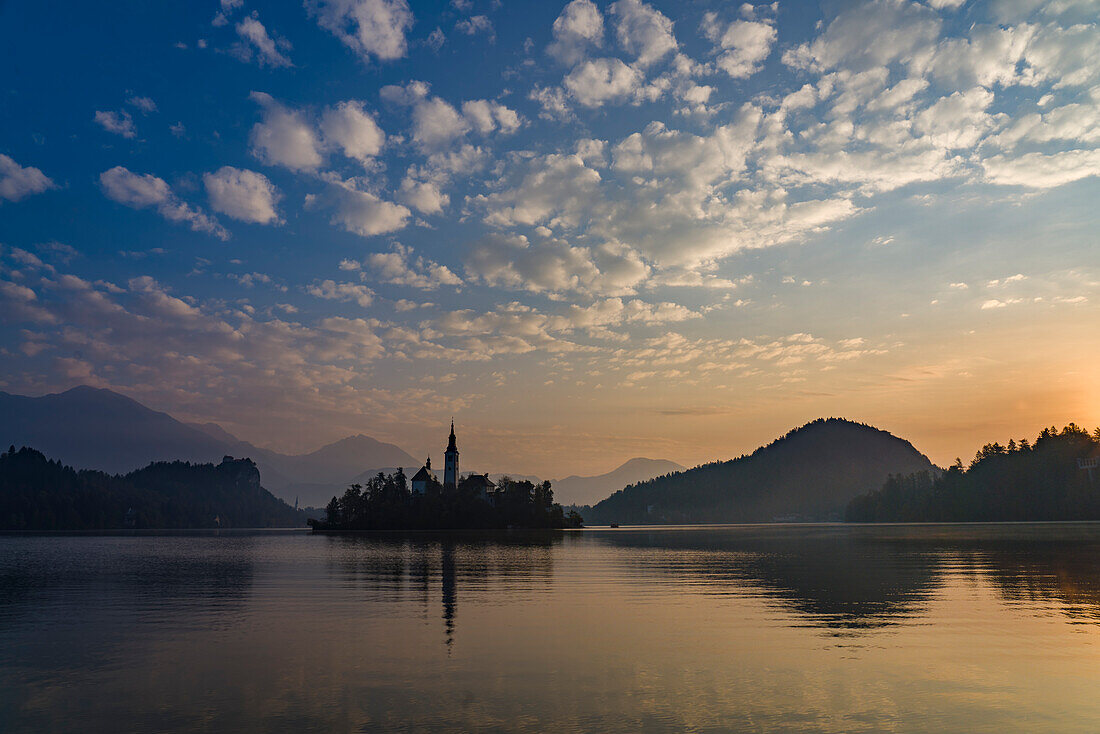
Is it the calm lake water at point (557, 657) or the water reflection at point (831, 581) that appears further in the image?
the water reflection at point (831, 581)

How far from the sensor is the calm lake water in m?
19.7

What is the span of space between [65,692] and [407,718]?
12461mm

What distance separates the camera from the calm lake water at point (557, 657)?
64.5 feet

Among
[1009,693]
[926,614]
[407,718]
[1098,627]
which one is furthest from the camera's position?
[926,614]

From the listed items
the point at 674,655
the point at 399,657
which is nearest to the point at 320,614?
the point at 399,657

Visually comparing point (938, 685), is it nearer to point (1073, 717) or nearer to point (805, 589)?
point (1073, 717)

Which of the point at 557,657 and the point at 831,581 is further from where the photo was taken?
the point at 831,581

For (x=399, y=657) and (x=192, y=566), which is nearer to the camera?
(x=399, y=657)

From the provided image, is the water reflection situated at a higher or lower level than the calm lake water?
lower

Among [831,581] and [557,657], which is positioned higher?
[557,657]

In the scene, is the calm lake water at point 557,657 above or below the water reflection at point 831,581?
above

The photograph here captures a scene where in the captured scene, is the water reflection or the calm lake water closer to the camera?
the calm lake water

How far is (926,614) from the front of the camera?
38312mm

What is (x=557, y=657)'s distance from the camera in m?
27.7
